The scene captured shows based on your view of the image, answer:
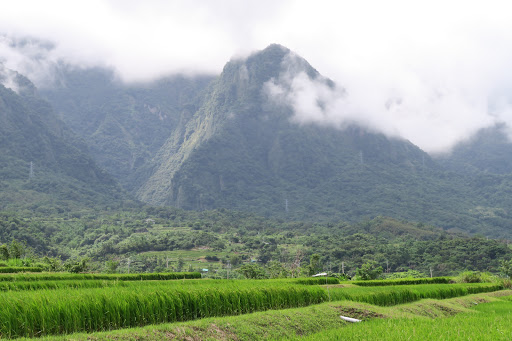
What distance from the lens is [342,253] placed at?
355 ft

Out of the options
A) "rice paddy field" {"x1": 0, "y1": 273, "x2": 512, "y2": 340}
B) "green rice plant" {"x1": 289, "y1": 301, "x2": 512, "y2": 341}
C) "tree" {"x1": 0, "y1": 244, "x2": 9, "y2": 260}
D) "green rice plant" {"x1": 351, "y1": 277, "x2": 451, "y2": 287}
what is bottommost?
"green rice plant" {"x1": 351, "y1": 277, "x2": 451, "y2": 287}

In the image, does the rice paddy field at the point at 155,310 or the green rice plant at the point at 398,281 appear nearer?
the rice paddy field at the point at 155,310

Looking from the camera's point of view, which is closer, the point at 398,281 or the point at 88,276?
the point at 88,276

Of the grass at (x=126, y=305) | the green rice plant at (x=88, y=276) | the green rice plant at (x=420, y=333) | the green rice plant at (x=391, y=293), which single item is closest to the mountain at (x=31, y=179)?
the green rice plant at (x=88, y=276)

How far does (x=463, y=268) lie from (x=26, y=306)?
99108 mm

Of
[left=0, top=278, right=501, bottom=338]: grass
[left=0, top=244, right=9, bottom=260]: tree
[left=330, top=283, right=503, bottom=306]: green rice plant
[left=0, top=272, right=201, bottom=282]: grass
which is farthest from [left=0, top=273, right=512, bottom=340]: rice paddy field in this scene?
[left=0, top=244, right=9, bottom=260]: tree

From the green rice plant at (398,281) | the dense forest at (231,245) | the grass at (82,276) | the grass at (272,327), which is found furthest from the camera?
the dense forest at (231,245)

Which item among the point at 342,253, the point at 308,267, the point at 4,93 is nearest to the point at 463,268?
the point at 342,253

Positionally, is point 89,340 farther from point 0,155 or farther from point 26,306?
point 0,155

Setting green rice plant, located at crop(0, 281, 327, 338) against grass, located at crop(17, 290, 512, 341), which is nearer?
green rice plant, located at crop(0, 281, 327, 338)

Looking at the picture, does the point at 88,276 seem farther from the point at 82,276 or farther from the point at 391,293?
the point at 391,293

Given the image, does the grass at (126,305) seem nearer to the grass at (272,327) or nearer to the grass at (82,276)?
the grass at (272,327)

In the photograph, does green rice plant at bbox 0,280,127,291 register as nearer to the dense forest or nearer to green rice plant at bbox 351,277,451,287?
green rice plant at bbox 351,277,451,287

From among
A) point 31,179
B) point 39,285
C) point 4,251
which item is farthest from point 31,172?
point 39,285
